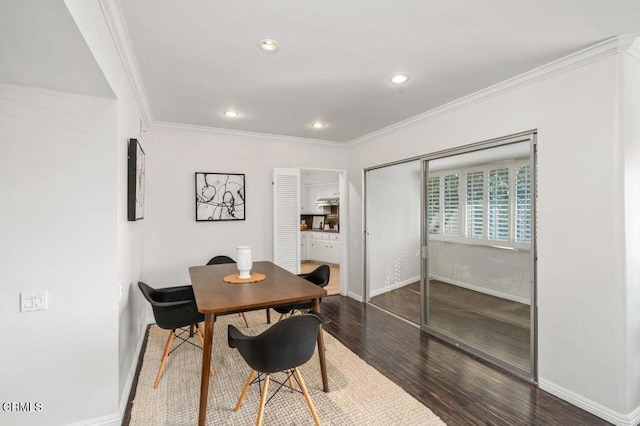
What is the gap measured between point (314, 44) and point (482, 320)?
10.0 feet

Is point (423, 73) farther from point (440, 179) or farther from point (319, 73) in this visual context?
point (440, 179)

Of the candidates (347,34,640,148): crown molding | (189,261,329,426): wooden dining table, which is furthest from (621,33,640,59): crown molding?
(189,261,329,426): wooden dining table

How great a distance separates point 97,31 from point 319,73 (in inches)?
60.0

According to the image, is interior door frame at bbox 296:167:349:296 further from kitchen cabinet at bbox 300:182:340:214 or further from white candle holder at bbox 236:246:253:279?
kitchen cabinet at bbox 300:182:340:214

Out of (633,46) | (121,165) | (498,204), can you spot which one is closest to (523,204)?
(498,204)

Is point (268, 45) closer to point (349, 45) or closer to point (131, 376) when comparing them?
point (349, 45)

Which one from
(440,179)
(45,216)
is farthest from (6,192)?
(440,179)

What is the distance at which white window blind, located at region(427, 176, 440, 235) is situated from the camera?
3.63 metres

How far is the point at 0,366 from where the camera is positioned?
5.87 ft

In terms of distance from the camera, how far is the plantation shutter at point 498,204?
2902 millimetres

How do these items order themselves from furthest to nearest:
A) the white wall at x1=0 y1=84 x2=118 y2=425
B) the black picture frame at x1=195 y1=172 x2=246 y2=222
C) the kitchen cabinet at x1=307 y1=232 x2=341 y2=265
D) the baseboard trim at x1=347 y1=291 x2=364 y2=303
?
the kitchen cabinet at x1=307 y1=232 x2=341 y2=265, the baseboard trim at x1=347 y1=291 x2=364 y2=303, the black picture frame at x1=195 y1=172 x2=246 y2=222, the white wall at x1=0 y1=84 x2=118 y2=425

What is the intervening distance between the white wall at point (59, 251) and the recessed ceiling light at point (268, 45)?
1.03m

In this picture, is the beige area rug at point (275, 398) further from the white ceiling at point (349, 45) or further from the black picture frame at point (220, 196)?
the white ceiling at point (349, 45)

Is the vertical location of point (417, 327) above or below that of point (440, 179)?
below
